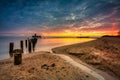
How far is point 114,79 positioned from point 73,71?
9.46 ft

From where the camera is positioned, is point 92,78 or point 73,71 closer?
point 92,78

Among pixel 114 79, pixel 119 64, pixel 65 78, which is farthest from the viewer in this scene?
pixel 119 64

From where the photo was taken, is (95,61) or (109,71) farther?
(95,61)

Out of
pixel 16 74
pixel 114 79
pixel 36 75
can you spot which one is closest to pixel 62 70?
pixel 36 75

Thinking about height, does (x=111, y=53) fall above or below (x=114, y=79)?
above

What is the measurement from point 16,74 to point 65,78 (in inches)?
128

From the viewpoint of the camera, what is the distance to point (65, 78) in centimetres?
765

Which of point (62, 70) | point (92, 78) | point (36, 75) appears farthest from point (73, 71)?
point (36, 75)

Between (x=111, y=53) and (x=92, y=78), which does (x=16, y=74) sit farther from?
(x=111, y=53)

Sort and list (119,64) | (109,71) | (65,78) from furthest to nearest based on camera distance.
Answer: (119,64), (109,71), (65,78)

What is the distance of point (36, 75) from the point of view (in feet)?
25.8

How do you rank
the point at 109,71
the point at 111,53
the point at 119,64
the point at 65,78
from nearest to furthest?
the point at 65,78
the point at 109,71
the point at 119,64
the point at 111,53

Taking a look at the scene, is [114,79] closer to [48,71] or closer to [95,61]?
[95,61]

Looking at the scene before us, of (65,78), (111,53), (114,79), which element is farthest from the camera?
(111,53)
